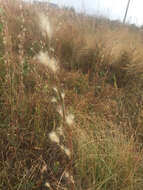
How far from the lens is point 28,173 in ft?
2.46

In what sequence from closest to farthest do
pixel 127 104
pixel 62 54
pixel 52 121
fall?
pixel 52 121, pixel 127 104, pixel 62 54

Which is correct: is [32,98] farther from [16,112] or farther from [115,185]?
[115,185]

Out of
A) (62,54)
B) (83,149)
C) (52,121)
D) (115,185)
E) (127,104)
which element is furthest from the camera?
(62,54)

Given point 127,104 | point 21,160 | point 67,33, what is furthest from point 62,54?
point 21,160

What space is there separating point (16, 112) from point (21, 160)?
0.28m

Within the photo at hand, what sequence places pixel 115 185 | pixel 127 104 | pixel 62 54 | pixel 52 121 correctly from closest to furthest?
pixel 115 185 → pixel 52 121 → pixel 127 104 → pixel 62 54

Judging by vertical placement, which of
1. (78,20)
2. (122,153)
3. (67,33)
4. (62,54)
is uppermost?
(78,20)

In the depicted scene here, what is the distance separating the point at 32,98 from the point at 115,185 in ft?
2.42

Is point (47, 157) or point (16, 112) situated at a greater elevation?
point (16, 112)

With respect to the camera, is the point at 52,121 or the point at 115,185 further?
the point at 52,121

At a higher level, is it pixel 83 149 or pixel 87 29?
pixel 87 29

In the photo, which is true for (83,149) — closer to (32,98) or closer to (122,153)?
(122,153)

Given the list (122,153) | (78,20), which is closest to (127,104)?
(122,153)

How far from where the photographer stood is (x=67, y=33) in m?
2.17
